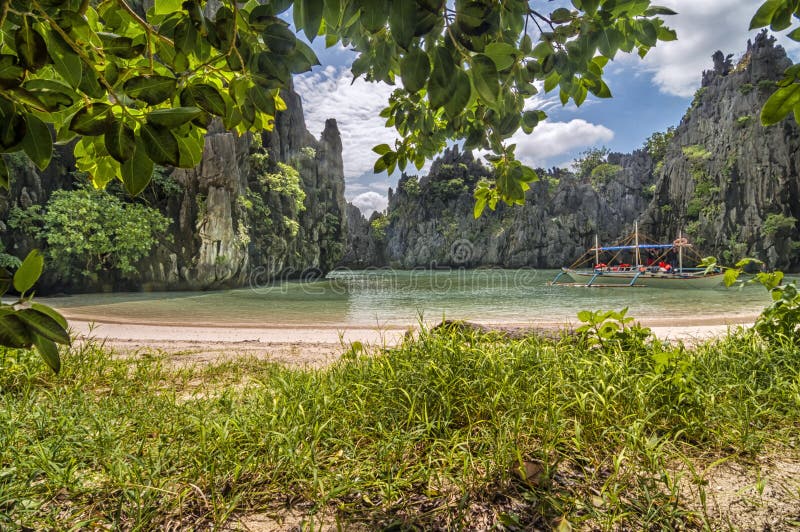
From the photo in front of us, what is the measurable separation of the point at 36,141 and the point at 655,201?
5289 cm

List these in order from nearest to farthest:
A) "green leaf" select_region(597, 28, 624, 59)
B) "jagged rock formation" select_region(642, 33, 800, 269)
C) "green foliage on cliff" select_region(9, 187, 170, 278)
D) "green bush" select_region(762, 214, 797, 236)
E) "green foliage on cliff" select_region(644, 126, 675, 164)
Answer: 1. "green leaf" select_region(597, 28, 624, 59)
2. "green foliage on cliff" select_region(9, 187, 170, 278)
3. "green bush" select_region(762, 214, 797, 236)
4. "jagged rock formation" select_region(642, 33, 800, 269)
5. "green foliage on cliff" select_region(644, 126, 675, 164)

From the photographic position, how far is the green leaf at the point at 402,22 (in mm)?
591

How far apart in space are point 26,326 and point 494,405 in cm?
177

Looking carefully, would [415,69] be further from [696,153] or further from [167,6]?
[696,153]

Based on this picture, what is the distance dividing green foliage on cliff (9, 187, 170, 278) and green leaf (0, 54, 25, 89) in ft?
64.6

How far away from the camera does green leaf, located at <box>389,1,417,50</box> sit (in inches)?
23.3

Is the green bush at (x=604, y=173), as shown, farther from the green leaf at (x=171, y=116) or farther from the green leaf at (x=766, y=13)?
the green leaf at (x=171, y=116)

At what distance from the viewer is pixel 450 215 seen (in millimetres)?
65250

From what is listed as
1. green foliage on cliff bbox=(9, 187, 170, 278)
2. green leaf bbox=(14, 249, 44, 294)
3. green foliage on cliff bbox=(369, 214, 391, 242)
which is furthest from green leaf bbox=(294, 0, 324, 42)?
green foliage on cliff bbox=(369, 214, 391, 242)

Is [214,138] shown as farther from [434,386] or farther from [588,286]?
[588,286]

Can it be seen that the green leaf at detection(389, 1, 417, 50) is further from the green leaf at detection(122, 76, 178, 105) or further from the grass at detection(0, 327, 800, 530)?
the grass at detection(0, 327, 800, 530)

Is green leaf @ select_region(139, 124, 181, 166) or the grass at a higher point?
green leaf @ select_region(139, 124, 181, 166)

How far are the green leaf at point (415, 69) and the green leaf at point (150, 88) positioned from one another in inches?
16.4

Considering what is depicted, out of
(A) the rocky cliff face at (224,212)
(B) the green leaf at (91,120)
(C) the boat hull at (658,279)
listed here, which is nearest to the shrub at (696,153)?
(C) the boat hull at (658,279)
